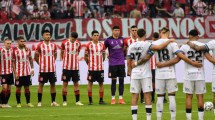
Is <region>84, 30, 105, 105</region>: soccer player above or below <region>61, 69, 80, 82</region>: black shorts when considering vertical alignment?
above

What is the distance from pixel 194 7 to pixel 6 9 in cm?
985

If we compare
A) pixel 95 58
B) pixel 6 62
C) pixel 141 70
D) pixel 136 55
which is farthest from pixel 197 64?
pixel 6 62

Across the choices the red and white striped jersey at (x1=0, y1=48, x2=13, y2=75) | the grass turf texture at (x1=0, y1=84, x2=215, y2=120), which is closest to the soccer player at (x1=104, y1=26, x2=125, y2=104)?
the grass turf texture at (x1=0, y1=84, x2=215, y2=120)

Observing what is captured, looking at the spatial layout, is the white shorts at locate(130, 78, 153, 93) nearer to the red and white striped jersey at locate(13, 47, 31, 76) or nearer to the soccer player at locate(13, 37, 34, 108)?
the soccer player at locate(13, 37, 34, 108)

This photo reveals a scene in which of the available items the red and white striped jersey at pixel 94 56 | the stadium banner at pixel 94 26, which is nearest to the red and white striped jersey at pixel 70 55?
the red and white striped jersey at pixel 94 56

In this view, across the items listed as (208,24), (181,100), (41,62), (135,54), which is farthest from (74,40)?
(208,24)

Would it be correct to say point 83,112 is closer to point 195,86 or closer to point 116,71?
point 116,71

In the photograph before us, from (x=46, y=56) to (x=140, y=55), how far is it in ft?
23.7

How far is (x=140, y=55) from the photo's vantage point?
1983cm

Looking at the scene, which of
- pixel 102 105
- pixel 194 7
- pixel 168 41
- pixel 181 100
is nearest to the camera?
pixel 168 41

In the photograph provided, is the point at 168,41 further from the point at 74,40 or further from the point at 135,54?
the point at 74,40

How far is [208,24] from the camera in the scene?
39375mm

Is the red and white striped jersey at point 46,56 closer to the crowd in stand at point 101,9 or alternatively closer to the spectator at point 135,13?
the crowd in stand at point 101,9

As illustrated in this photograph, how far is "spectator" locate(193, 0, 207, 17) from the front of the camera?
133ft
